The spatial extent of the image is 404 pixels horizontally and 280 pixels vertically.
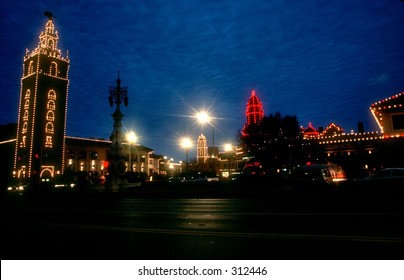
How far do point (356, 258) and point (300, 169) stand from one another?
13101mm

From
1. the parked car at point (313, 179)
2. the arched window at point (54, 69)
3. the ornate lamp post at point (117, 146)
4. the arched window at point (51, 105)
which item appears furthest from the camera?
the arched window at point (54, 69)

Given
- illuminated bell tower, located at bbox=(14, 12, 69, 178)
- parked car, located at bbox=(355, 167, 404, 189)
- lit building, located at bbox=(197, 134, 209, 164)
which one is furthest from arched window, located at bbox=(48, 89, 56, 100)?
lit building, located at bbox=(197, 134, 209, 164)

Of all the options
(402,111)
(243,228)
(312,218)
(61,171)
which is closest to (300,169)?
(312,218)

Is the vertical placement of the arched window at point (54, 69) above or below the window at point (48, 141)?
above

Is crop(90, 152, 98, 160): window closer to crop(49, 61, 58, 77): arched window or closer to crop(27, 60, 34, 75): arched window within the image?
crop(49, 61, 58, 77): arched window

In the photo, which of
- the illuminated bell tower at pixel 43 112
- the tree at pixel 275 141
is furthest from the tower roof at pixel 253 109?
the illuminated bell tower at pixel 43 112

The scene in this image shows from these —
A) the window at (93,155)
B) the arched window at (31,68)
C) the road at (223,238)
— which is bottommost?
the road at (223,238)

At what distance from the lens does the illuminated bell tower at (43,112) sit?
5584 cm

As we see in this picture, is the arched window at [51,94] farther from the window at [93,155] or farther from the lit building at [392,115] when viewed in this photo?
the lit building at [392,115]

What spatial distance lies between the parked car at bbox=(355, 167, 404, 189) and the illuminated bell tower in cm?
5506

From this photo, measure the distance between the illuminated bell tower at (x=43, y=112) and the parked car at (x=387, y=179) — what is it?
55.1 m

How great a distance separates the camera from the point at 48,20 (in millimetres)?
65688

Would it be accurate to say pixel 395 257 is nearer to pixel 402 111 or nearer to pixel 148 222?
pixel 148 222

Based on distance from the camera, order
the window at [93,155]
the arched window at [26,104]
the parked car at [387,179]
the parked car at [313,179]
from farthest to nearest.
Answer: the window at [93,155], the arched window at [26,104], the parked car at [313,179], the parked car at [387,179]
